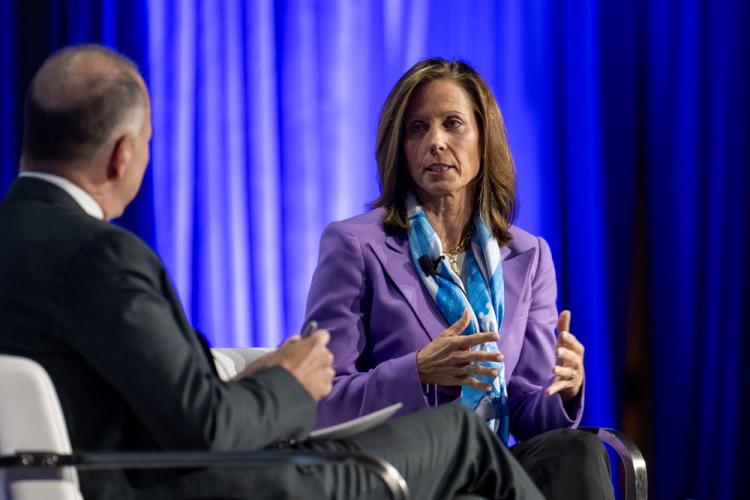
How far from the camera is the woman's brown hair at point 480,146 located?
289cm

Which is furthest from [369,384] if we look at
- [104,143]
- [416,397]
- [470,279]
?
[104,143]

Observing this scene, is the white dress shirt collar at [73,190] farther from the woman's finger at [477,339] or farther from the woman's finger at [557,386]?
the woman's finger at [557,386]

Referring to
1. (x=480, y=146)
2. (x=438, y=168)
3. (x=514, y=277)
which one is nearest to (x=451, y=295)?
(x=514, y=277)

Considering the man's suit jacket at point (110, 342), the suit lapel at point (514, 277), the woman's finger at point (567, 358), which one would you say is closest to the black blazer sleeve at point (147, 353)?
the man's suit jacket at point (110, 342)

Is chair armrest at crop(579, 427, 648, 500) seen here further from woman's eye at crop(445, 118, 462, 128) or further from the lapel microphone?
woman's eye at crop(445, 118, 462, 128)

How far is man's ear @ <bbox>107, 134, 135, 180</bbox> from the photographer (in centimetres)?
173

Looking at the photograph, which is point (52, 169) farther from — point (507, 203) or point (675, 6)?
A: point (675, 6)

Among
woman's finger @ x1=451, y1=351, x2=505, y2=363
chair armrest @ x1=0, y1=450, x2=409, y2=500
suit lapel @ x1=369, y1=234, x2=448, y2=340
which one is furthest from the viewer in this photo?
suit lapel @ x1=369, y1=234, x2=448, y2=340

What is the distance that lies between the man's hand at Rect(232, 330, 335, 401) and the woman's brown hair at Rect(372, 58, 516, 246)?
1.07m

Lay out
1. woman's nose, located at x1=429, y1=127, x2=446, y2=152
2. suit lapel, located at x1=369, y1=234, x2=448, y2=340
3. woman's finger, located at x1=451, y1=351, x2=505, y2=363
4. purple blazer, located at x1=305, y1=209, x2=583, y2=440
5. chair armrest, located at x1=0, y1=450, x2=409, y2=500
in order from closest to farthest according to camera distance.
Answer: chair armrest, located at x1=0, y1=450, x2=409, y2=500, woman's finger, located at x1=451, y1=351, x2=505, y2=363, purple blazer, located at x1=305, y1=209, x2=583, y2=440, suit lapel, located at x1=369, y1=234, x2=448, y2=340, woman's nose, located at x1=429, y1=127, x2=446, y2=152

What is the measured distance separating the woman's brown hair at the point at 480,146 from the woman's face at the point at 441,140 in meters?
0.02

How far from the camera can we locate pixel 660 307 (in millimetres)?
4086

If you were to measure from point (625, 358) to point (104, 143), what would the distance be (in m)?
2.84

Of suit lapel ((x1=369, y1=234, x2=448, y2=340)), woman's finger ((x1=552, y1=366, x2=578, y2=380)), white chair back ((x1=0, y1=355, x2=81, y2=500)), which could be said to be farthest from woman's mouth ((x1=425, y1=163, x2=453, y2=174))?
white chair back ((x1=0, y1=355, x2=81, y2=500))
